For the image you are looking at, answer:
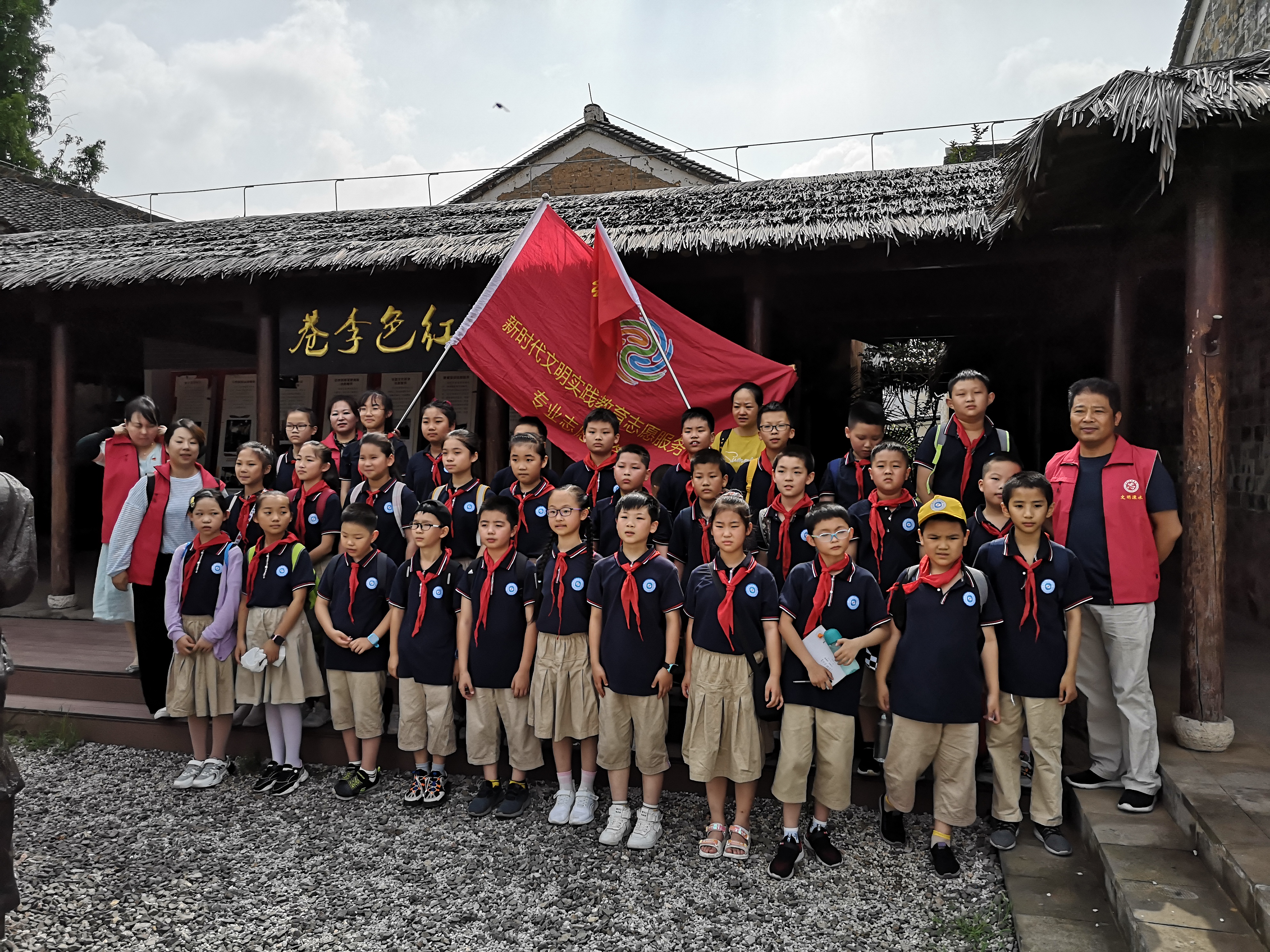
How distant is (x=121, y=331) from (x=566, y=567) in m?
7.95

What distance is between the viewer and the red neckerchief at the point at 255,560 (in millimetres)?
4453

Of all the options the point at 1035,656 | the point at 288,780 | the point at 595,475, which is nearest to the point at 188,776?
the point at 288,780

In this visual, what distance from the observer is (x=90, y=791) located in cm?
437

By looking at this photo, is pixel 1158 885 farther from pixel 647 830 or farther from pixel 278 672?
pixel 278 672

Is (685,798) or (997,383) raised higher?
(997,383)

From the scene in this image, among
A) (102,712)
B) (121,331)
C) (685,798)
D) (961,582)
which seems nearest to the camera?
(961,582)

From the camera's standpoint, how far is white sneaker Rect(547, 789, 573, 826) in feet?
12.7

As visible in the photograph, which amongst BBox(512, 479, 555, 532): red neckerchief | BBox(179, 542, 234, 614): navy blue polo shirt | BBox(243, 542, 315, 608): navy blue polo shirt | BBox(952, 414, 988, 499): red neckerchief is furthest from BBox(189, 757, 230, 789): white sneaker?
BBox(952, 414, 988, 499): red neckerchief

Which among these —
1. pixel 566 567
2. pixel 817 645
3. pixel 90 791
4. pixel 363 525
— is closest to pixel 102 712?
pixel 90 791

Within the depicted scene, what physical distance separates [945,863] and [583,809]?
1.66m

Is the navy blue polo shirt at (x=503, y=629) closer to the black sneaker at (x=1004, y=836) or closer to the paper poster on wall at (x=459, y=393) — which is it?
the black sneaker at (x=1004, y=836)

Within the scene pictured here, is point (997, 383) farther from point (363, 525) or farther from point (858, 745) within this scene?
point (363, 525)

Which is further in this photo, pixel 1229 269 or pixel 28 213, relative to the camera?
pixel 28 213

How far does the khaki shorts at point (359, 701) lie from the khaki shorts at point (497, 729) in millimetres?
568
